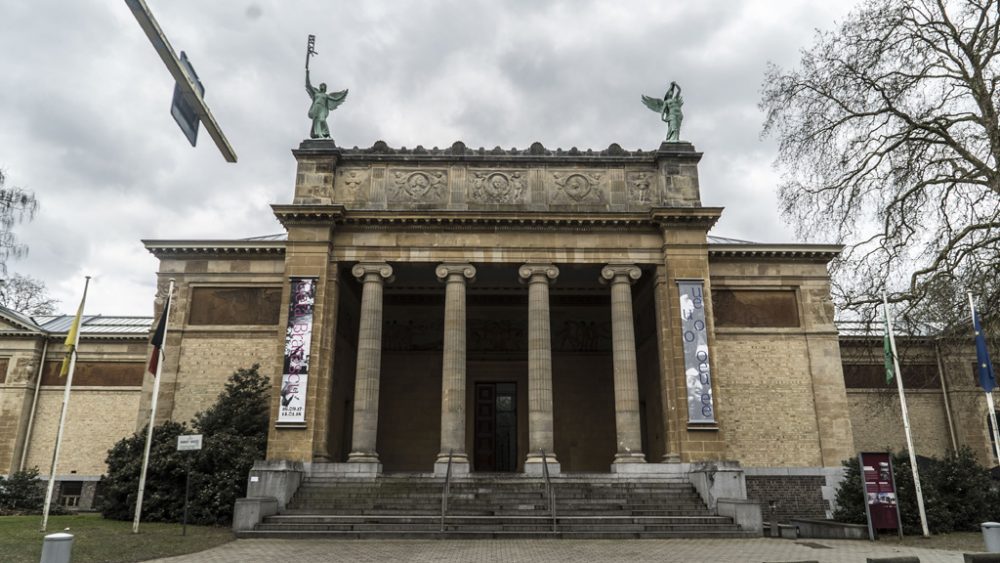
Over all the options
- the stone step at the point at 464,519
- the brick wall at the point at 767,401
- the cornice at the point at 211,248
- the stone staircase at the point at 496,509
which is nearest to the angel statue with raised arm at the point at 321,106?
the cornice at the point at 211,248

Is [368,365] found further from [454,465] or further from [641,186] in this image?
[641,186]

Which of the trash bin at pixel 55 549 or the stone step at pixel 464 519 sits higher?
the trash bin at pixel 55 549

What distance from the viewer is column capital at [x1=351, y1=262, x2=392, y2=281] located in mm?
22391

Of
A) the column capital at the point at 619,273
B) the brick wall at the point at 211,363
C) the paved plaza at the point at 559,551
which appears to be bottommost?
the paved plaza at the point at 559,551

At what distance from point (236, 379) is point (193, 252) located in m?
6.04

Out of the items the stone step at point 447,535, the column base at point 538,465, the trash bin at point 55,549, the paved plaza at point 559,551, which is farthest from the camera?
the column base at point 538,465

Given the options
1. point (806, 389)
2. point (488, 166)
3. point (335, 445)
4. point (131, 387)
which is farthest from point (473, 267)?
point (131, 387)

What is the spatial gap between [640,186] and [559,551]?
45.1 feet

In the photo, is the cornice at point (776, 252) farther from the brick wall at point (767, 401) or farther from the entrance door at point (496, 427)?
the entrance door at point (496, 427)

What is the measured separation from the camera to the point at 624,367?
21.7 meters

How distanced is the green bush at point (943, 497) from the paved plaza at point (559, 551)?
2023mm

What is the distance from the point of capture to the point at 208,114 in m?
10.3

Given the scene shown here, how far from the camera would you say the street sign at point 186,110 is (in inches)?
371

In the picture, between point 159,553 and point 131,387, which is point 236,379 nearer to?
point 159,553
